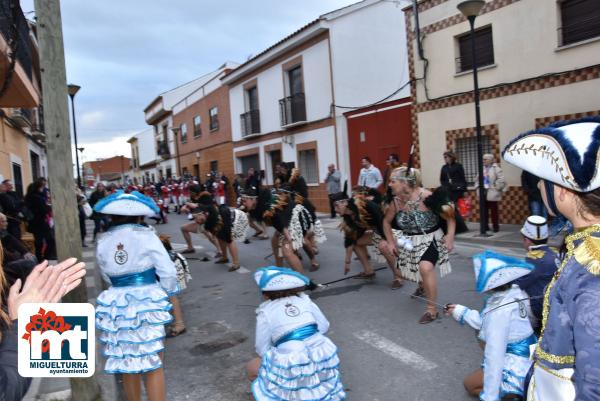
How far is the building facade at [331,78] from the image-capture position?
16234mm

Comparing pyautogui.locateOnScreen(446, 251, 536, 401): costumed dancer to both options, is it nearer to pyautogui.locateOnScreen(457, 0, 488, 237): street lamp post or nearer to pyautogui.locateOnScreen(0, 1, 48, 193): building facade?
pyautogui.locateOnScreen(0, 1, 48, 193): building facade

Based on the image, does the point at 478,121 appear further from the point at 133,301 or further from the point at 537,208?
the point at 133,301

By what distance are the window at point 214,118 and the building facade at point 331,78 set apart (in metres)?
7.48

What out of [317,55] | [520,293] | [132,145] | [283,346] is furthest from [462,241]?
[132,145]

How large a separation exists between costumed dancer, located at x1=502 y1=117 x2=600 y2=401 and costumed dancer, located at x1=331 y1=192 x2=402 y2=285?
4.69 metres

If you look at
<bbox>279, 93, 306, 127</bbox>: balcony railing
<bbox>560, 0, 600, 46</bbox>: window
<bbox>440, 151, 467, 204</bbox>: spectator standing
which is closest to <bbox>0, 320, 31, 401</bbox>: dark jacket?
<bbox>440, 151, 467, 204</bbox>: spectator standing

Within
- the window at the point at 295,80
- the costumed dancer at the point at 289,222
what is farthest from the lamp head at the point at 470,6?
the window at the point at 295,80

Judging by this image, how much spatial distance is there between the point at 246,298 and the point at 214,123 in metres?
22.0

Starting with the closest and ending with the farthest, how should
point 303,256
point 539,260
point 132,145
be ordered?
point 539,260, point 303,256, point 132,145

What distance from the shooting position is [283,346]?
9.50 ft

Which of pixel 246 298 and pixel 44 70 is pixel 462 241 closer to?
pixel 246 298

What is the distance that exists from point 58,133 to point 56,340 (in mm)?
2132

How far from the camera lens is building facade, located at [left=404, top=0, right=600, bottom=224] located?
9.48 m

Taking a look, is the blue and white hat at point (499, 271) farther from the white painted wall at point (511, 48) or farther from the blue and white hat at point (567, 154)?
the white painted wall at point (511, 48)
